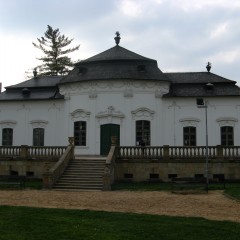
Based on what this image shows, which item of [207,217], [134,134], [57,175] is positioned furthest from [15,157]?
[207,217]

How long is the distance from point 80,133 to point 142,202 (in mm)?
15993

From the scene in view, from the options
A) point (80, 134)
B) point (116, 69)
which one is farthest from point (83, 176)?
point (116, 69)

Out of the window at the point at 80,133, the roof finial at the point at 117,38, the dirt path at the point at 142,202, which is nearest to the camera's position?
the dirt path at the point at 142,202

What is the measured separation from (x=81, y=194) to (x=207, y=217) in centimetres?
828

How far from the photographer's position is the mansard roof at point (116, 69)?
107 feet

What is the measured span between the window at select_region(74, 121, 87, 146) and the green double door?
1.33m

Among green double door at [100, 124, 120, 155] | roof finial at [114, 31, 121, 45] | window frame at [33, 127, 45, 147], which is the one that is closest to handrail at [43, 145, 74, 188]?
green double door at [100, 124, 120, 155]

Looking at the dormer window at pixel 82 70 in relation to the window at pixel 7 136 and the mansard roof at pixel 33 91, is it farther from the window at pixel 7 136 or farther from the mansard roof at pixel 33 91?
the window at pixel 7 136

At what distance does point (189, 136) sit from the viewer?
33.1m

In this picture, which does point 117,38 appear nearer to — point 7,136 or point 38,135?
point 38,135

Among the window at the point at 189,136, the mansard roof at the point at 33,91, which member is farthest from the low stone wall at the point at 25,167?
the window at the point at 189,136

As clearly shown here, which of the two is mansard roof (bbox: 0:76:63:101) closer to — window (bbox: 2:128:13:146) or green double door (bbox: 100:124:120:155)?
window (bbox: 2:128:13:146)

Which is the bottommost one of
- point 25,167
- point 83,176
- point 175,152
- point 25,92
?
point 83,176

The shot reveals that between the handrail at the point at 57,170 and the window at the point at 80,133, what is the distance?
4772 millimetres
